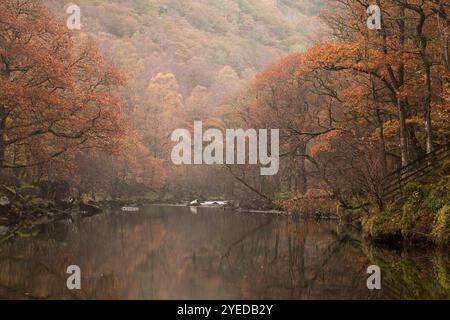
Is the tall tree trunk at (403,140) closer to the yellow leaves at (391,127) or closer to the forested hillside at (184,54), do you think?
the yellow leaves at (391,127)

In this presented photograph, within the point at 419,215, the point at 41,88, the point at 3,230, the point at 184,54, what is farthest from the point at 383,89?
the point at 184,54

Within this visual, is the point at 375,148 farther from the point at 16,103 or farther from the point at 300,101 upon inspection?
the point at 16,103

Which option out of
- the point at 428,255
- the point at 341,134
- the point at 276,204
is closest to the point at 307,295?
the point at 428,255

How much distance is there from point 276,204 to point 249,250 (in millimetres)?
22521

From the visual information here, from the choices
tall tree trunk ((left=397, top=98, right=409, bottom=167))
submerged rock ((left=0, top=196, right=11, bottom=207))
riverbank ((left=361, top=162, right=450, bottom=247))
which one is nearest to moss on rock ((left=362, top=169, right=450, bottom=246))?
riverbank ((left=361, top=162, right=450, bottom=247))

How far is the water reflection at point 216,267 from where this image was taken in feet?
33.0

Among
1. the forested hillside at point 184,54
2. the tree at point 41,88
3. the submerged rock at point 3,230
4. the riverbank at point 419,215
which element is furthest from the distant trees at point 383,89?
the forested hillside at point 184,54

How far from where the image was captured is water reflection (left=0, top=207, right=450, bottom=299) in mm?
10062

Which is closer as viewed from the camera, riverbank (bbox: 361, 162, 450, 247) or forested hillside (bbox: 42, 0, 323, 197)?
riverbank (bbox: 361, 162, 450, 247)

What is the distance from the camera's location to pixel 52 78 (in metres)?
25.8

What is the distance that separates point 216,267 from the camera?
13.7 m

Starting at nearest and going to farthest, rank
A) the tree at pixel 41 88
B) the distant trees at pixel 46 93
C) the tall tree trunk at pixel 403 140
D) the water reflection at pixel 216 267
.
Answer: the water reflection at pixel 216 267
the tall tree trunk at pixel 403 140
the tree at pixel 41 88
the distant trees at pixel 46 93

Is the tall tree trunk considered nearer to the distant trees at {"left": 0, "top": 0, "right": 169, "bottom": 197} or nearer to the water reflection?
the water reflection
